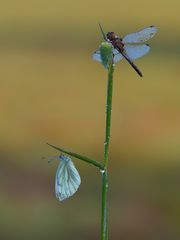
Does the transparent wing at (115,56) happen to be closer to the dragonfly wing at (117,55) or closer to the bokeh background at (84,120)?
the dragonfly wing at (117,55)

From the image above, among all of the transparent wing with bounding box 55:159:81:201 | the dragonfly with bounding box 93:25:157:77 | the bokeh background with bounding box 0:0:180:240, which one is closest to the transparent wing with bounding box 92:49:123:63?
the dragonfly with bounding box 93:25:157:77

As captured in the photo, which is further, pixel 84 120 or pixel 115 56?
pixel 84 120

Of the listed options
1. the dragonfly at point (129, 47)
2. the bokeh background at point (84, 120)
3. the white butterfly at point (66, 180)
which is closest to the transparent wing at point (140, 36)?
the dragonfly at point (129, 47)

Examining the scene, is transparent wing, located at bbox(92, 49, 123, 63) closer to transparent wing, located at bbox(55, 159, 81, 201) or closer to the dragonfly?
the dragonfly

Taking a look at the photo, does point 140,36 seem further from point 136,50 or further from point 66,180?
point 66,180

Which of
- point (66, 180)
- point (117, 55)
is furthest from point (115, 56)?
point (66, 180)

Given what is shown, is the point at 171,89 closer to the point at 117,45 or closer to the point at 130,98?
the point at 130,98
